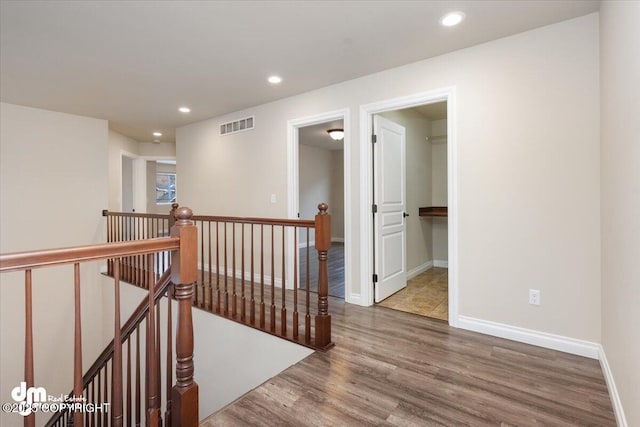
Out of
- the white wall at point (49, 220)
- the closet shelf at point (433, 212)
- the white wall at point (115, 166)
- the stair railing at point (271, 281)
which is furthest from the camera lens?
the white wall at point (115, 166)

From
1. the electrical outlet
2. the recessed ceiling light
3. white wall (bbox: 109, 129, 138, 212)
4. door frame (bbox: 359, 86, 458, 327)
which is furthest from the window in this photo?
the electrical outlet

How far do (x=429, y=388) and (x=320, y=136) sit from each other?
5355mm

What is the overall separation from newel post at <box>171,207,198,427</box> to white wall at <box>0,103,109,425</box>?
4.31m

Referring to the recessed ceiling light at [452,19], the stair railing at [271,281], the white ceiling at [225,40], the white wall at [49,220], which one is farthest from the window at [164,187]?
the recessed ceiling light at [452,19]

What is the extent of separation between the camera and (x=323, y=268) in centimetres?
239

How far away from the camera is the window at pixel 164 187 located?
9195mm

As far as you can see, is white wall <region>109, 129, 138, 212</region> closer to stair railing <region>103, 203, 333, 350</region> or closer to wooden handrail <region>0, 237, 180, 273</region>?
stair railing <region>103, 203, 333, 350</region>

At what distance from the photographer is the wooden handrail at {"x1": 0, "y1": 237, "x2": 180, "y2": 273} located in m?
0.97

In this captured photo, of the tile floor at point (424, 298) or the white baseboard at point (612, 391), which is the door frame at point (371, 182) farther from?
the white baseboard at point (612, 391)

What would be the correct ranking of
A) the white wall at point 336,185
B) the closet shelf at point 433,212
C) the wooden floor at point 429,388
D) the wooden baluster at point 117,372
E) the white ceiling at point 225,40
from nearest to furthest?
the wooden baluster at point 117,372
the wooden floor at point 429,388
the white ceiling at point 225,40
the closet shelf at point 433,212
the white wall at point 336,185

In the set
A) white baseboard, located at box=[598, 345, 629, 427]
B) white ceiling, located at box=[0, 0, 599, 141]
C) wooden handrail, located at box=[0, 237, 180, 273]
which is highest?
white ceiling, located at box=[0, 0, 599, 141]

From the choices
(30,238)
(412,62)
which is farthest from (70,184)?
(412,62)

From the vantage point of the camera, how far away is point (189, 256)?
143 cm

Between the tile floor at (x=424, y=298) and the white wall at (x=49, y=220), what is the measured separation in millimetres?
4713
